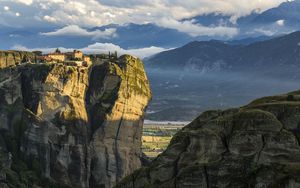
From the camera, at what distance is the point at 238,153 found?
60906 mm

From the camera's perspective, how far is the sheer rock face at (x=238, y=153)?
58594 millimetres

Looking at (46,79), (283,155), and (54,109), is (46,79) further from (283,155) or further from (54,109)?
(283,155)

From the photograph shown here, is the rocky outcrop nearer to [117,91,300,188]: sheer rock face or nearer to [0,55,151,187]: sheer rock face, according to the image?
[0,55,151,187]: sheer rock face

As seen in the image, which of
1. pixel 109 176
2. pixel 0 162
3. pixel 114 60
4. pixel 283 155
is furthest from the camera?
pixel 114 60

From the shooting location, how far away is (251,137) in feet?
199

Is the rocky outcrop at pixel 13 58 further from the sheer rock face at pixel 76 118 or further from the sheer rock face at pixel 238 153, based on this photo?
the sheer rock face at pixel 238 153

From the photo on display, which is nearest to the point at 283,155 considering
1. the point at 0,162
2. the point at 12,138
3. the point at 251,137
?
the point at 251,137

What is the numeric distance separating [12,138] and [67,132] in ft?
39.8

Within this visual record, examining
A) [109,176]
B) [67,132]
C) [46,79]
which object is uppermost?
[46,79]

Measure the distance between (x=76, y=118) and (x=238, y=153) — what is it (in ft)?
252

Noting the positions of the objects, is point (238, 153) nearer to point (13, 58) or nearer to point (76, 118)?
point (76, 118)

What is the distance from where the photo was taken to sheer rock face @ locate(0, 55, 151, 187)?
133m

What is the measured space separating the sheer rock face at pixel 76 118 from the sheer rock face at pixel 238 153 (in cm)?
6865

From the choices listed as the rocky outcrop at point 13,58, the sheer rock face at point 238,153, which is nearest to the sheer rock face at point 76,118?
the rocky outcrop at point 13,58
